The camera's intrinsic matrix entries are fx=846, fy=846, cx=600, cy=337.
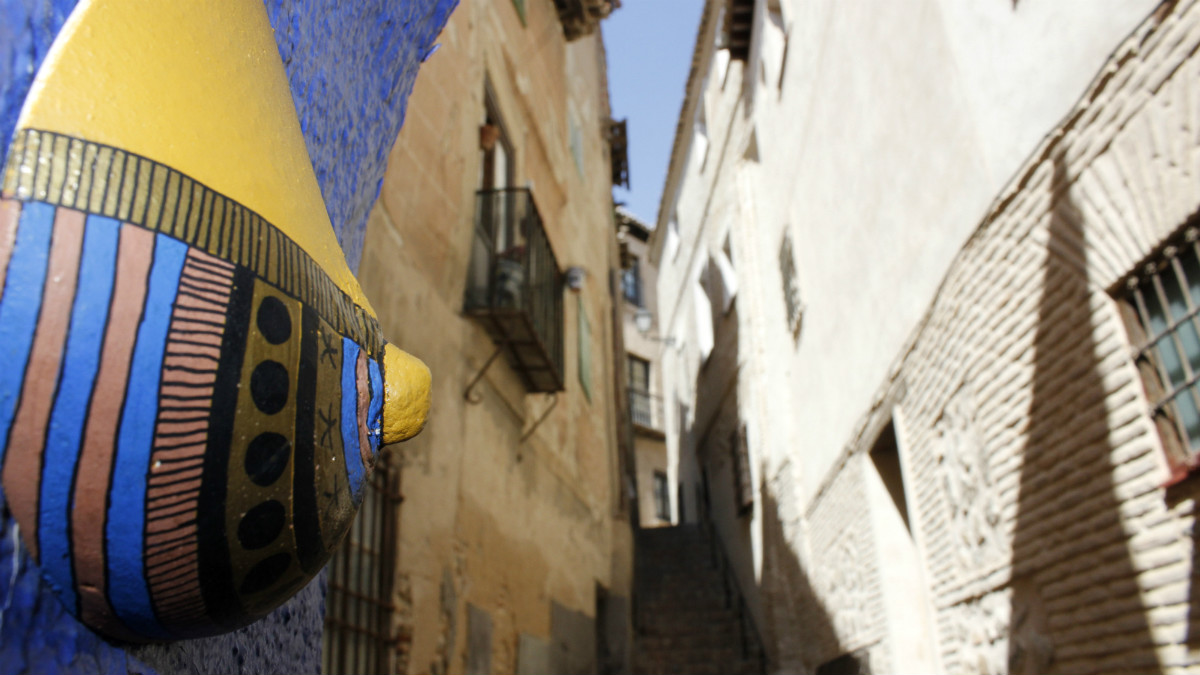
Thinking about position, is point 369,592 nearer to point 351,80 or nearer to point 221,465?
point 351,80

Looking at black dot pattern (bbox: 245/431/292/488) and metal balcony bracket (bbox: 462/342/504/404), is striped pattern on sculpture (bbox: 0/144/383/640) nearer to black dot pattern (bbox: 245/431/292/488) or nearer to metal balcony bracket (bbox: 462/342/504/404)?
black dot pattern (bbox: 245/431/292/488)

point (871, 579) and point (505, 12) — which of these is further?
point (505, 12)

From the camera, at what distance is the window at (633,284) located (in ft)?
72.9

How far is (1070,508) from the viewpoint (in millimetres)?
3266

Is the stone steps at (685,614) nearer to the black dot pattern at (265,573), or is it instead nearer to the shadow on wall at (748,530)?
the shadow on wall at (748,530)

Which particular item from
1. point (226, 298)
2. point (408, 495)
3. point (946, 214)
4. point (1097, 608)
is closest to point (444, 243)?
point (408, 495)

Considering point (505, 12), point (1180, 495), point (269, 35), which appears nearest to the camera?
point (269, 35)

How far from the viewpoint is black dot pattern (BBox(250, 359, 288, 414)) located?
84cm

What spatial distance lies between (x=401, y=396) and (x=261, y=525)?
0.99 feet

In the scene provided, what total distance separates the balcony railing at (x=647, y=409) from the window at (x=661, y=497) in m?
1.17

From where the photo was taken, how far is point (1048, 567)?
3.47 m

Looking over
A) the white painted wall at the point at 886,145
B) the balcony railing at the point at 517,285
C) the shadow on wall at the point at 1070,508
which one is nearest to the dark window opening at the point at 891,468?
the white painted wall at the point at 886,145

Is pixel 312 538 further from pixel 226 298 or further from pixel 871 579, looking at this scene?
pixel 871 579

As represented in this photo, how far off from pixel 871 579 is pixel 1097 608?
113 inches
